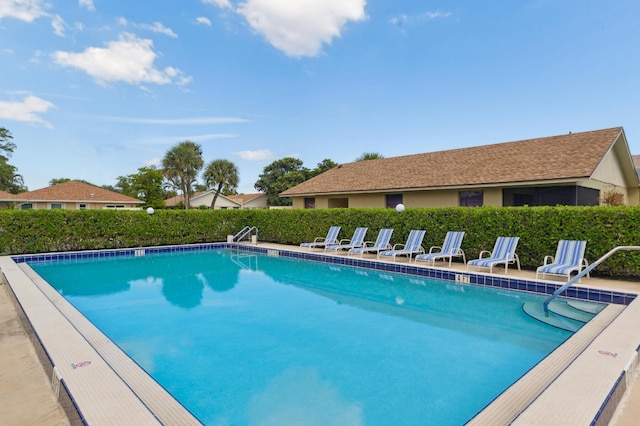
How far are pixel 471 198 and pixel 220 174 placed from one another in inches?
1352

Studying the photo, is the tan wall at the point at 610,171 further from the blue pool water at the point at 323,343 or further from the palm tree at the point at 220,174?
the palm tree at the point at 220,174

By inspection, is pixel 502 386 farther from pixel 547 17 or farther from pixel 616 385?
pixel 547 17

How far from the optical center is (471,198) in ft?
52.7

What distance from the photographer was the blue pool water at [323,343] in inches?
151

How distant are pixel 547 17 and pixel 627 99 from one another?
8.15 m

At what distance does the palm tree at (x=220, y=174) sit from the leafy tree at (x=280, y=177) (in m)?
8.95

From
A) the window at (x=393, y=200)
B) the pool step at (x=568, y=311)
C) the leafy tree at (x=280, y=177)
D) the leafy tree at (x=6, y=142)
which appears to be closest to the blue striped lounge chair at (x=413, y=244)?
the pool step at (x=568, y=311)

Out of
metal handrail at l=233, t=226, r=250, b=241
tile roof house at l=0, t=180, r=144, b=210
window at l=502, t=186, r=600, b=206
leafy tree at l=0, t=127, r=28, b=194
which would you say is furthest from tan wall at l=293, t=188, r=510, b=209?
leafy tree at l=0, t=127, r=28, b=194

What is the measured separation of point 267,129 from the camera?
3009 centimetres

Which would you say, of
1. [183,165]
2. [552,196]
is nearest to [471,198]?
[552,196]

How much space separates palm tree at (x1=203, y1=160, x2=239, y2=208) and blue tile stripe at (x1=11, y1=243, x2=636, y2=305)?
27500mm

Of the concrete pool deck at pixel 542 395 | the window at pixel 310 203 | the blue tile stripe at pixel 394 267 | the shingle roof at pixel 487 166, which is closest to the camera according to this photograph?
the concrete pool deck at pixel 542 395

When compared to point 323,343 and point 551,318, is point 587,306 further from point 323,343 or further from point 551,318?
point 323,343

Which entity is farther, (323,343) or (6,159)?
(6,159)
